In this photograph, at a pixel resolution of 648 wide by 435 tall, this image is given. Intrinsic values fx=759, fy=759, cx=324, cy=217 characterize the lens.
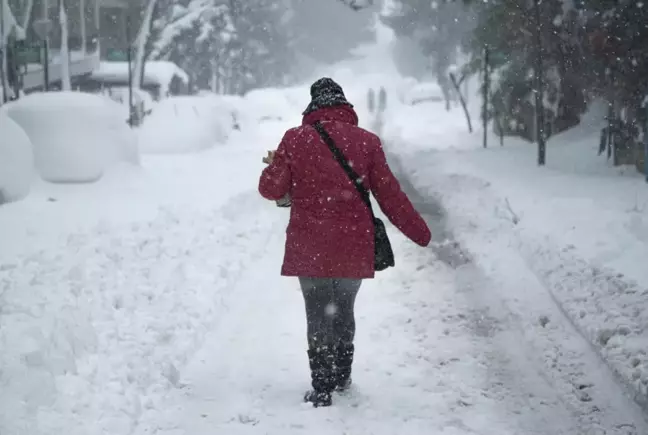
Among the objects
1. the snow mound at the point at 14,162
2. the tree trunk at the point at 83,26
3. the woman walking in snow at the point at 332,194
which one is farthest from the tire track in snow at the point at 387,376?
the tree trunk at the point at 83,26

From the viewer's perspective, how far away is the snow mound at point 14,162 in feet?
34.1

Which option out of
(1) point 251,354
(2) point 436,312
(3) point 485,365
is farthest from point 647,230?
(1) point 251,354

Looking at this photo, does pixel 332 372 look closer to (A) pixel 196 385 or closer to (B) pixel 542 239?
(A) pixel 196 385

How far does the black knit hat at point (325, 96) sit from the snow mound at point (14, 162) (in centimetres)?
754

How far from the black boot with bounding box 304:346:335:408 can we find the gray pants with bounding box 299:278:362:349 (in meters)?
0.05

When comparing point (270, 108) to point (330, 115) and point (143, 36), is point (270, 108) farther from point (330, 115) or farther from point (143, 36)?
point (330, 115)

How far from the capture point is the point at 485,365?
4996 mm

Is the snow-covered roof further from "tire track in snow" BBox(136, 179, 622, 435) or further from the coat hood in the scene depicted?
the coat hood

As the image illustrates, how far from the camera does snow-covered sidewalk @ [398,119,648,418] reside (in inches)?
206

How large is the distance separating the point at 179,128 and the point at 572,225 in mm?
13107

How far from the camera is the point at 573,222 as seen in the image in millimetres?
8766

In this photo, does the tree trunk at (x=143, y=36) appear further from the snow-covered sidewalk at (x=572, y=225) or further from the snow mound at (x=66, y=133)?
the snow mound at (x=66, y=133)

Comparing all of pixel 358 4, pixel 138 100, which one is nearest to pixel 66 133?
pixel 358 4

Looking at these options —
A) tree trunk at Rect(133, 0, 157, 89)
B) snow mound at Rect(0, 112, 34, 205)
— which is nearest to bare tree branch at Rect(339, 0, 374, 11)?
snow mound at Rect(0, 112, 34, 205)
